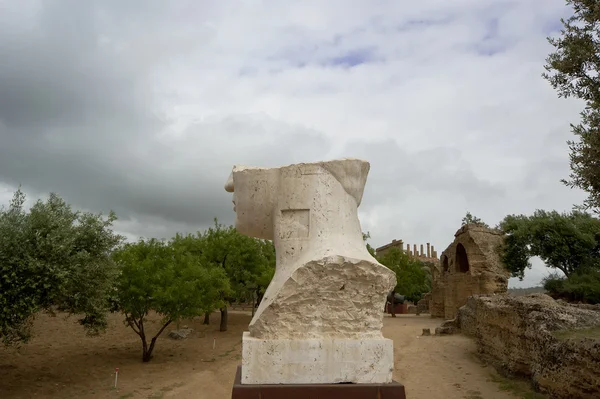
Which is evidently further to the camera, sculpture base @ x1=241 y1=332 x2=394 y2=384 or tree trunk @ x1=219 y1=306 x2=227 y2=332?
tree trunk @ x1=219 y1=306 x2=227 y2=332

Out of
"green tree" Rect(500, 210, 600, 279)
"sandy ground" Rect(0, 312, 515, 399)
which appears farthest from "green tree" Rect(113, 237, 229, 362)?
"green tree" Rect(500, 210, 600, 279)

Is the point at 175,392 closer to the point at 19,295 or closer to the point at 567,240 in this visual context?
the point at 19,295

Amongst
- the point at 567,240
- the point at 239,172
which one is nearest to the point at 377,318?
the point at 239,172

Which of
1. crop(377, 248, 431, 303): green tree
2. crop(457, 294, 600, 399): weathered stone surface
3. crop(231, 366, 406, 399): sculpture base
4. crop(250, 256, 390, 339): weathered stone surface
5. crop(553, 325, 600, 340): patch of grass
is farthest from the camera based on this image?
crop(377, 248, 431, 303): green tree

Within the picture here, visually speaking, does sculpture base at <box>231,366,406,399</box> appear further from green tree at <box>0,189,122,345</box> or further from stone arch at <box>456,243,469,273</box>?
stone arch at <box>456,243,469,273</box>

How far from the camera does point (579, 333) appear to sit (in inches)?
319

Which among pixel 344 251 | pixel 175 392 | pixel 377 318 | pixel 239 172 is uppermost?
pixel 239 172

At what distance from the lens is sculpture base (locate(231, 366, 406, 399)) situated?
11.2ft

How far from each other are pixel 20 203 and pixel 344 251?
→ 9.42 m

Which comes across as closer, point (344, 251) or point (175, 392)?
point (344, 251)

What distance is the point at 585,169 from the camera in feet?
22.4

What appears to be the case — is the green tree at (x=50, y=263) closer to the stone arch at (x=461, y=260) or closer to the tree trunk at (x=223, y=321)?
the tree trunk at (x=223, y=321)

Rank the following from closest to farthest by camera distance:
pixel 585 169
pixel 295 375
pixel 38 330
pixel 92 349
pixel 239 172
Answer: pixel 295 375 < pixel 239 172 < pixel 585 169 < pixel 92 349 < pixel 38 330

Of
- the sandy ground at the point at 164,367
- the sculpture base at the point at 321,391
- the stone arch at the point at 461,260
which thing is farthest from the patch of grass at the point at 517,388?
the stone arch at the point at 461,260
